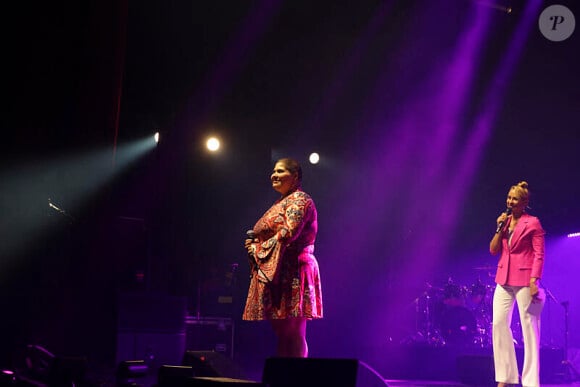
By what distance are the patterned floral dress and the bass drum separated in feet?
21.9

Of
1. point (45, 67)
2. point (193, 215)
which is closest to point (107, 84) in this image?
point (45, 67)

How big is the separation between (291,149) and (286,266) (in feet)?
24.6

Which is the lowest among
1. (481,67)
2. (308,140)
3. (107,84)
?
(107,84)

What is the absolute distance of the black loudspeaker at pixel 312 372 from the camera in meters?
2.45

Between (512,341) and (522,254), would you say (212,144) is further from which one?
(512,341)

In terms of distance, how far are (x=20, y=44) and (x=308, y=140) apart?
8.51m

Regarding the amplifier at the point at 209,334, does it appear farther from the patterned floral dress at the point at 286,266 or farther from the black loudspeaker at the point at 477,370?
the patterned floral dress at the point at 286,266

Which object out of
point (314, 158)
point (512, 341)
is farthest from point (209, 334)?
point (512, 341)

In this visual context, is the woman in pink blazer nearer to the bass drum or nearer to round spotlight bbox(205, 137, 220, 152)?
the bass drum

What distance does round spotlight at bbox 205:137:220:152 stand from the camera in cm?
1071

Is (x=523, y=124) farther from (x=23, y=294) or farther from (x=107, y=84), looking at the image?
(x=23, y=294)

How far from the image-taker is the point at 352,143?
12062 millimetres

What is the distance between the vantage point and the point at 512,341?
5.70 meters

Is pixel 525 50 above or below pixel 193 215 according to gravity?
above
